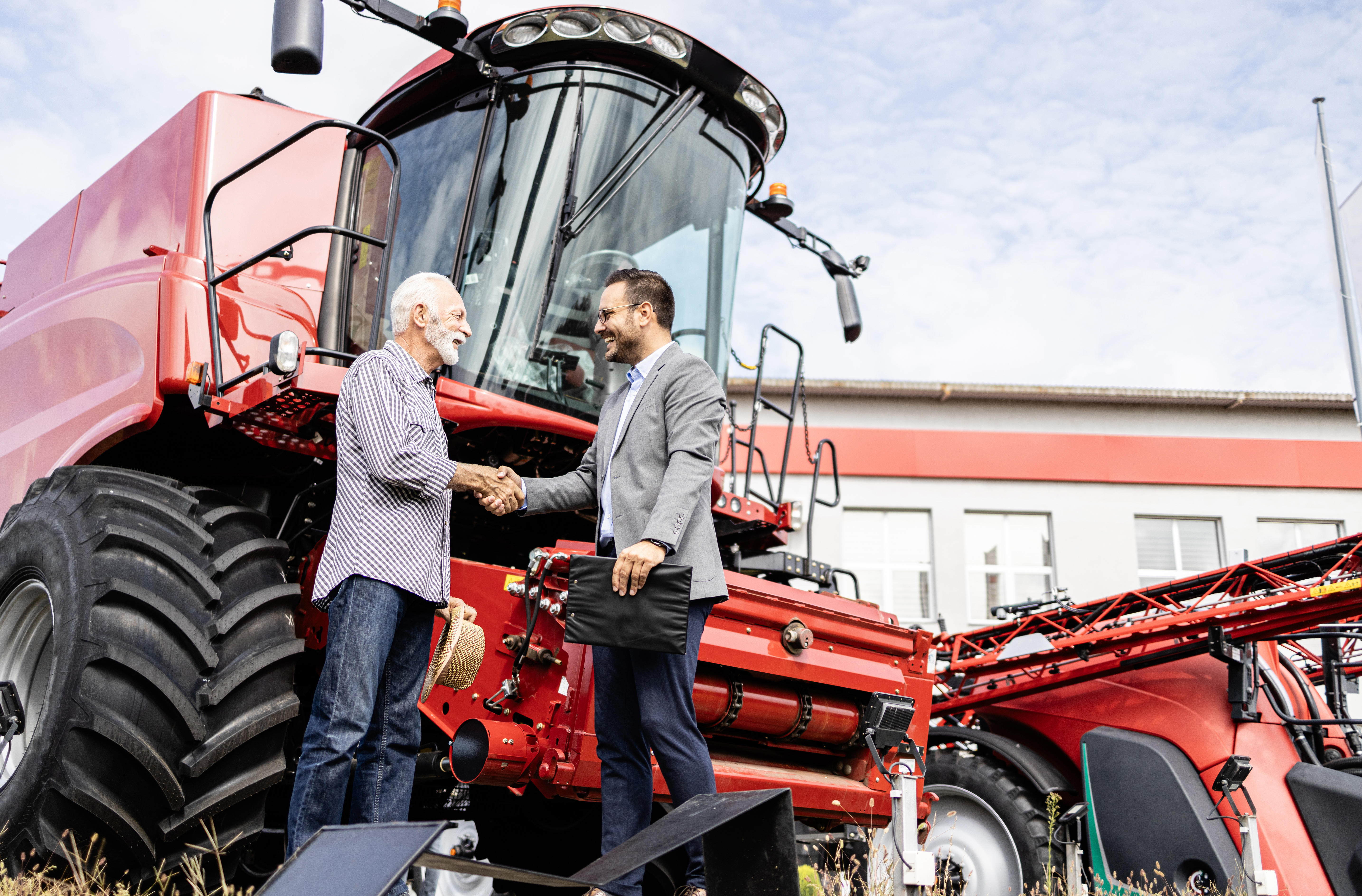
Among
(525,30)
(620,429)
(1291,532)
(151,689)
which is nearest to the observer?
(151,689)

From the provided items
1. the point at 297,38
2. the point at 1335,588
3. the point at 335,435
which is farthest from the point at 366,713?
the point at 1335,588

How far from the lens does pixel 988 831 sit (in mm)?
6234

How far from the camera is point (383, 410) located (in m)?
3.08

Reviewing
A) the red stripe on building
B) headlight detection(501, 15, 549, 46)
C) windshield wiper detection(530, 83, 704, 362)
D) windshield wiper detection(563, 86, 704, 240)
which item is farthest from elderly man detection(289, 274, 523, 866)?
the red stripe on building

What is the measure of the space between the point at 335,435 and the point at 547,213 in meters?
1.18

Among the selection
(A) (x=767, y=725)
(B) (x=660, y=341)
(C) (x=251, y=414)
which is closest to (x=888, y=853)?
(A) (x=767, y=725)

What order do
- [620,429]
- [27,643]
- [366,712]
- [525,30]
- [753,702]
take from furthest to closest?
1. [525,30]
2. [753,702]
3. [27,643]
4. [620,429]
5. [366,712]

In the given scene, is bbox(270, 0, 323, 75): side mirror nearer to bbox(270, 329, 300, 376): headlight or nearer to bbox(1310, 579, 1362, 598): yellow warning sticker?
bbox(270, 329, 300, 376): headlight

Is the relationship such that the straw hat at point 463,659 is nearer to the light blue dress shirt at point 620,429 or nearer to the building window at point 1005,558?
the light blue dress shirt at point 620,429

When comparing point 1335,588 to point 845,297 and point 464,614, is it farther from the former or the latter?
point 464,614

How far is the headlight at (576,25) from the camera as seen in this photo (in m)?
4.36

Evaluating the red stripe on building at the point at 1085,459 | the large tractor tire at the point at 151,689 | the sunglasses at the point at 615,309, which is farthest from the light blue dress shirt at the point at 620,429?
the red stripe on building at the point at 1085,459

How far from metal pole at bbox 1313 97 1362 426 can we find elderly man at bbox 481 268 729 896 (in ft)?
21.7

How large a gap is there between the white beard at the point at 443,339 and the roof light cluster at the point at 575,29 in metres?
1.62
